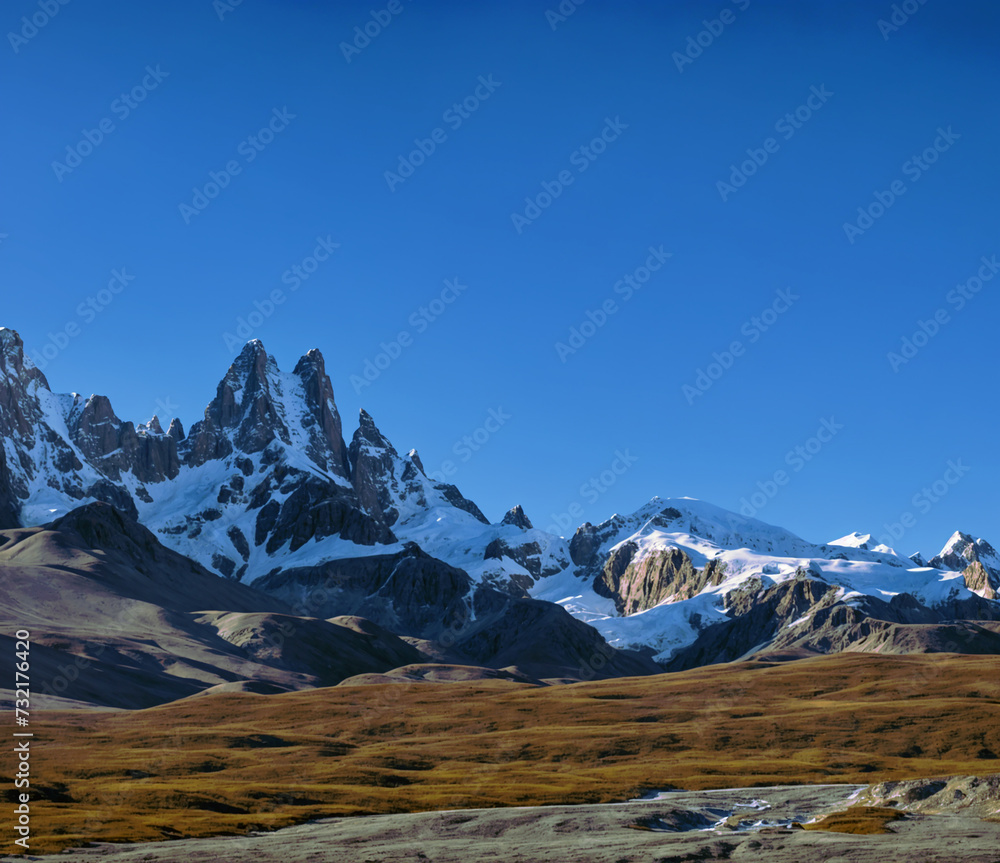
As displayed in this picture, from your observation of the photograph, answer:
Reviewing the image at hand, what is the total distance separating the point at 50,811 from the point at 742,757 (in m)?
87.7

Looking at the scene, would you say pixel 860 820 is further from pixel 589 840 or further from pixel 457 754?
pixel 457 754

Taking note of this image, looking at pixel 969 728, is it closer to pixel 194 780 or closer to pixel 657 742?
pixel 657 742

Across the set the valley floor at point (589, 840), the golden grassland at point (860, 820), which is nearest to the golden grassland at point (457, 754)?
the valley floor at point (589, 840)

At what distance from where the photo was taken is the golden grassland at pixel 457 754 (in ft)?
311

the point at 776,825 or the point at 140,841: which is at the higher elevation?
the point at 140,841

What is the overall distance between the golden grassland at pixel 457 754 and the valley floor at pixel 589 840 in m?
8.35

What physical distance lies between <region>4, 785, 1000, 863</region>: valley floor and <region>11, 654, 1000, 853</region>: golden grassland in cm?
835

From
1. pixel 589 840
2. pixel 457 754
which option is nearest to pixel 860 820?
pixel 589 840

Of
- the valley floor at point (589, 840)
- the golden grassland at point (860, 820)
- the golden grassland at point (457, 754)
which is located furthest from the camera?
the golden grassland at point (457, 754)

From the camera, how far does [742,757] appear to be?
139625 mm

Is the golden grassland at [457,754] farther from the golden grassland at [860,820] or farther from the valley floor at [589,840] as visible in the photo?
the golden grassland at [860,820]

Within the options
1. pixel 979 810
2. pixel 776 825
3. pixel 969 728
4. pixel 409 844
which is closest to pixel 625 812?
pixel 776 825

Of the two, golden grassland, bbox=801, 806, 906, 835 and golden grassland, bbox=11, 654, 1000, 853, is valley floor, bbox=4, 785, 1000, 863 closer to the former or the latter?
golden grassland, bbox=801, 806, 906, 835

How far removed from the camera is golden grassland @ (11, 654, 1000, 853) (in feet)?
311
